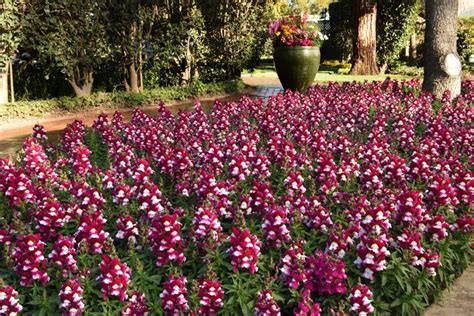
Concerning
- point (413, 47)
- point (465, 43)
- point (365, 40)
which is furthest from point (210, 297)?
point (413, 47)

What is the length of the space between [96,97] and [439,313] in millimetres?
10928

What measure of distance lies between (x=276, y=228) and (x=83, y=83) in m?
10.8

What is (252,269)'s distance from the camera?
139 inches

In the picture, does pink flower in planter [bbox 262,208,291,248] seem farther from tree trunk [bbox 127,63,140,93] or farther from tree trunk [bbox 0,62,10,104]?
tree trunk [bbox 127,63,140,93]

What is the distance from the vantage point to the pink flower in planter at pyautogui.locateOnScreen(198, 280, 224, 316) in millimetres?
3178

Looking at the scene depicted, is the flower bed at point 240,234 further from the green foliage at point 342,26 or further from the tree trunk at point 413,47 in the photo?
the tree trunk at point 413,47

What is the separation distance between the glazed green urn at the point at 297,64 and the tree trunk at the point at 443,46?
11.0 ft

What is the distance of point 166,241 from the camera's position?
12.0ft

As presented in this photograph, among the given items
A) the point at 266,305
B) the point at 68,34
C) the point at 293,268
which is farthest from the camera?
the point at 68,34

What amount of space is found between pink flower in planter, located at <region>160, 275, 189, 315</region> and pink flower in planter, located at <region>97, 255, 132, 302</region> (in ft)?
0.86

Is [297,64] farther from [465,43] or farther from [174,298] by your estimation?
[465,43]

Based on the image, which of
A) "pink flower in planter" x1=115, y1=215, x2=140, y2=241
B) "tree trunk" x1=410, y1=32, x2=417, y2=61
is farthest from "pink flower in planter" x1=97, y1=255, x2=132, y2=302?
"tree trunk" x1=410, y1=32, x2=417, y2=61

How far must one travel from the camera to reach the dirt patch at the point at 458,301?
3.74 m

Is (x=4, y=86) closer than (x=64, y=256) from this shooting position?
No
